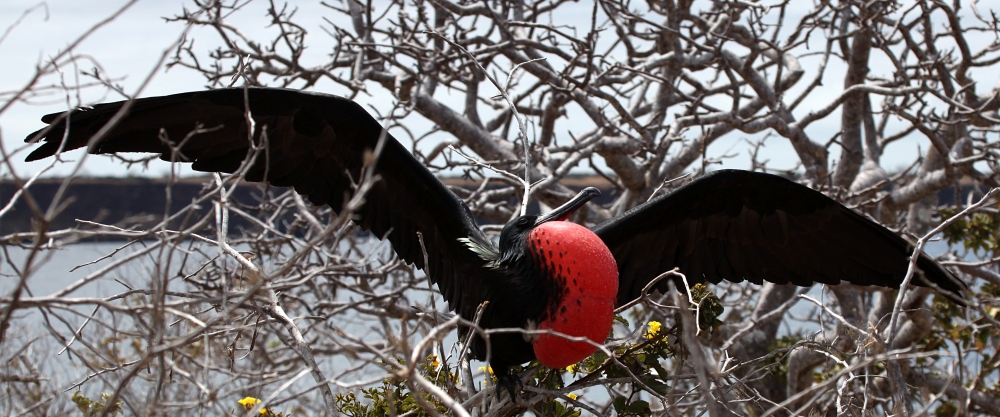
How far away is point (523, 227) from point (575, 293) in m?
0.37

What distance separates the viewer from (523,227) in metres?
2.54

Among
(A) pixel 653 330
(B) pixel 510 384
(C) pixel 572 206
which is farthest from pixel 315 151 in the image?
(A) pixel 653 330

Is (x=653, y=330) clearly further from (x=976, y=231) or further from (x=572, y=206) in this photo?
(x=976, y=231)

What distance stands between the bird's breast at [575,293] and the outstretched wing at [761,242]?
1.63 feet

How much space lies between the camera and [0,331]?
4.25 feet

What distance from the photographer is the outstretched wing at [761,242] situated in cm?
280

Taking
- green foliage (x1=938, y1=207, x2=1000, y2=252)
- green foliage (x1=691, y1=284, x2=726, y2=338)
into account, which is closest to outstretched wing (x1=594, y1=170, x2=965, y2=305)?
green foliage (x1=691, y1=284, x2=726, y2=338)

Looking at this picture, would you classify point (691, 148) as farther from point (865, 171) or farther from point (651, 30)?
point (865, 171)

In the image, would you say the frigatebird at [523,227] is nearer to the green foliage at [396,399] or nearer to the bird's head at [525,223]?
the bird's head at [525,223]

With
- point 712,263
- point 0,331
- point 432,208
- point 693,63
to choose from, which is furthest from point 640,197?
point 0,331

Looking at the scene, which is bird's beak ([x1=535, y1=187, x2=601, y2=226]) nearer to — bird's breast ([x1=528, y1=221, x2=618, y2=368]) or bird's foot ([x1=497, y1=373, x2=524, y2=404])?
bird's breast ([x1=528, y1=221, x2=618, y2=368])

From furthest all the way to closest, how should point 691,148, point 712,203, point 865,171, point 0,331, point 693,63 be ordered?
point 865,171 → point 691,148 → point 693,63 → point 712,203 → point 0,331

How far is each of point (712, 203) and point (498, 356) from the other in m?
0.89

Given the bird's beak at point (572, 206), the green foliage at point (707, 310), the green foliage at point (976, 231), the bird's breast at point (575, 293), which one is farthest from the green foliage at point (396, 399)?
the green foliage at point (976, 231)
